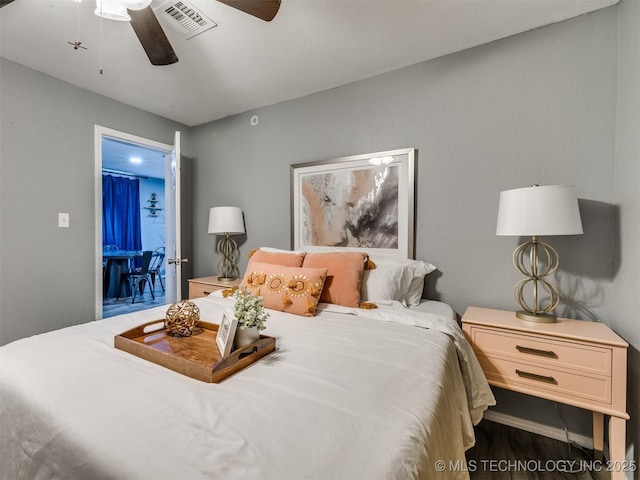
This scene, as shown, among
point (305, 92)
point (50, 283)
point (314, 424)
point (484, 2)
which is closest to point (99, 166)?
point (50, 283)

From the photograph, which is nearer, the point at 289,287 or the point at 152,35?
the point at 152,35

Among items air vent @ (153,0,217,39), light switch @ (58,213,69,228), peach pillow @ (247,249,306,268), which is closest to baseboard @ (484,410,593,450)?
peach pillow @ (247,249,306,268)

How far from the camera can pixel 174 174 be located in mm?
2732

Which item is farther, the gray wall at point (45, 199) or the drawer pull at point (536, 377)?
the gray wall at point (45, 199)

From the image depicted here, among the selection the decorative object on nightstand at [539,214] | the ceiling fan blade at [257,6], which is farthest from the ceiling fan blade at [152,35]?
Answer: the decorative object on nightstand at [539,214]

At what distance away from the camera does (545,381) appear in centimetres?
148

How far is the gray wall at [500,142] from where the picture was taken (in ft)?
5.48

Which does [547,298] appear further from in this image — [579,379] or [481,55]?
[481,55]

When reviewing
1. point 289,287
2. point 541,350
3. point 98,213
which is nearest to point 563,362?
point 541,350

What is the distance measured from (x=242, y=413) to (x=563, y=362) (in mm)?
1553

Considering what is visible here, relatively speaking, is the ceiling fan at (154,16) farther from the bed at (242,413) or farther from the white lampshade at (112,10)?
the bed at (242,413)

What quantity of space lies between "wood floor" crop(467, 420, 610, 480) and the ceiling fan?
2517 mm

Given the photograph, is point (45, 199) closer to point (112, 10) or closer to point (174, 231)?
point (174, 231)

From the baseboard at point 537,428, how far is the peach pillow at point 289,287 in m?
1.43
